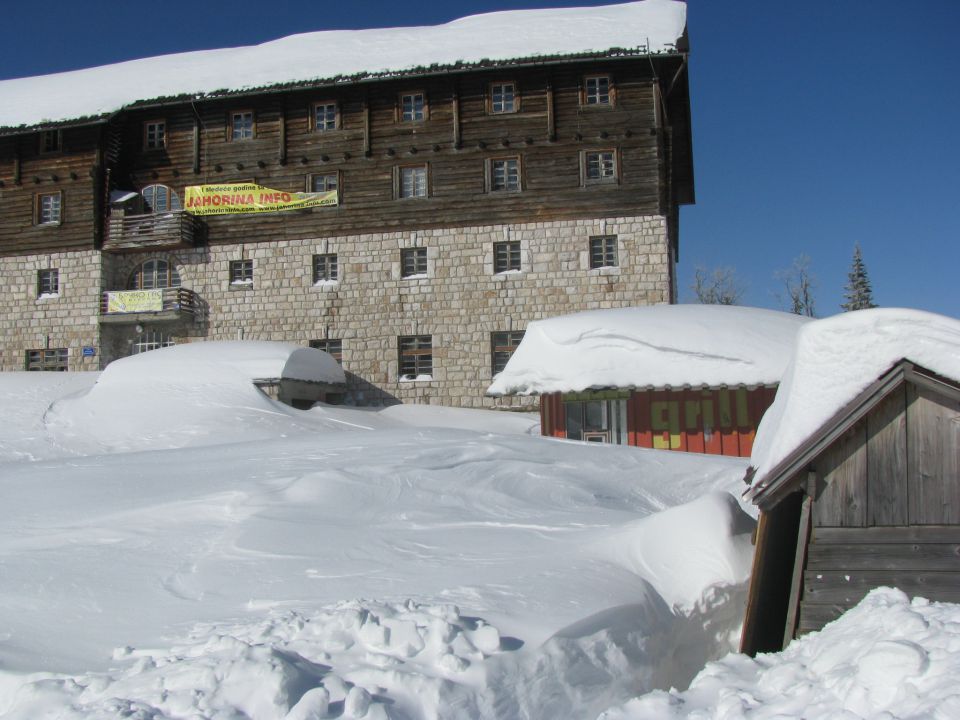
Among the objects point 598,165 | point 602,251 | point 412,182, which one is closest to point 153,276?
point 412,182

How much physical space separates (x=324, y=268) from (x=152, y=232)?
548 centimetres

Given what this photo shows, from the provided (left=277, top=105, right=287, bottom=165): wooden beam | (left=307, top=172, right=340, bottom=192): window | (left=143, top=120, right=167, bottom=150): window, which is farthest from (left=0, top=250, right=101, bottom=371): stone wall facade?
(left=307, top=172, right=340, bottom=192): window

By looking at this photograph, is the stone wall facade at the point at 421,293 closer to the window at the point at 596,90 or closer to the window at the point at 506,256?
the window at the point at 506,256

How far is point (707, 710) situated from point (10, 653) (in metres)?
4.21

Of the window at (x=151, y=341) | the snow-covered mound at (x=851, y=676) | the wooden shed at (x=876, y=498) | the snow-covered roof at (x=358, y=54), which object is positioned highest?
Answer: the snow-covered roof at (x=358, y=54)

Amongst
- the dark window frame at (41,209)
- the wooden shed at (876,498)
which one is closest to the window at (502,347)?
the dark window frame at (41,209)

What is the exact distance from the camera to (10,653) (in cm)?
494

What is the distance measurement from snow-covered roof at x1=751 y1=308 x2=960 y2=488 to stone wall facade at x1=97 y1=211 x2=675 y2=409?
54.9ft

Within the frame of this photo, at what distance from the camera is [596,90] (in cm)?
2341

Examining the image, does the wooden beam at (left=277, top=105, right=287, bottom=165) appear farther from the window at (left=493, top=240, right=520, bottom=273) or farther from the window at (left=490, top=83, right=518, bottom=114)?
the window at (left=493, top=240, right=520, bottom=273)

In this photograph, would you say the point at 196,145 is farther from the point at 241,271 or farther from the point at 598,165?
the point at 598,165

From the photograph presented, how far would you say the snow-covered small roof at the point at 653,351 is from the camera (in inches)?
614

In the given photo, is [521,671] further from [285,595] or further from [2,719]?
[2,719]

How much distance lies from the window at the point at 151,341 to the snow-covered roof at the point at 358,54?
6860 millimetres
